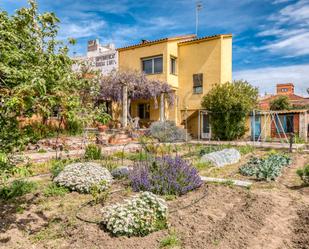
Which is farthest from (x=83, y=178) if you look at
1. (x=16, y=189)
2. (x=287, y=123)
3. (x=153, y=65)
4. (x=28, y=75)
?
(x=287, y=123)

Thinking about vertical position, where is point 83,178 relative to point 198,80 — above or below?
below

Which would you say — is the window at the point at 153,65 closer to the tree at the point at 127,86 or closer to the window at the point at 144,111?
the tree at the point at 127,86

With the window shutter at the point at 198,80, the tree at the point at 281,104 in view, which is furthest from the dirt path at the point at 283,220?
the tree at the point at 281,104

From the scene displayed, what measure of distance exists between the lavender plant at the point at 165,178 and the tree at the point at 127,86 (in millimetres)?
13274

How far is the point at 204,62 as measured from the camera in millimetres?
22766

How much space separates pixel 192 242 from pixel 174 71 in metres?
21.0

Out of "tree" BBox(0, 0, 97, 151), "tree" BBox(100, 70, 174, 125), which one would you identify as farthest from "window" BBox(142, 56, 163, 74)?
"tree" BBox(0, 0, 97, 151)

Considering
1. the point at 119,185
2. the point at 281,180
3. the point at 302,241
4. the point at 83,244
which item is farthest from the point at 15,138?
the point at 281,180

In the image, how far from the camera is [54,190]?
19.8 feet

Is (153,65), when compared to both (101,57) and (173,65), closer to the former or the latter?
(173,65)

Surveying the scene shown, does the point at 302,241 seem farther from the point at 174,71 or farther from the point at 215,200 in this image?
the point at 174,71

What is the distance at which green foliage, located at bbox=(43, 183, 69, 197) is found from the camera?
5.91 meters

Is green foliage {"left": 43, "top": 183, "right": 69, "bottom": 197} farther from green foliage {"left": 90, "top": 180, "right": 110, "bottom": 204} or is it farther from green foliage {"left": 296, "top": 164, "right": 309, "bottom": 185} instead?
green foliage {"left": 296, "top": 164, "right": 309, "bottom": 185}

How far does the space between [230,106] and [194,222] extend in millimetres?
16504
